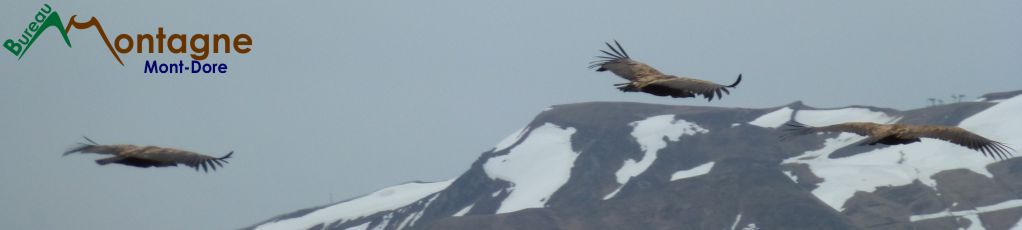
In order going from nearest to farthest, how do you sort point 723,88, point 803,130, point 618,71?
1. point 723,88
2. point 803,130
3. point 618,71

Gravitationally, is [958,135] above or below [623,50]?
below

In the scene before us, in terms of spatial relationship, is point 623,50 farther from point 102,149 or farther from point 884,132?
point 102,149

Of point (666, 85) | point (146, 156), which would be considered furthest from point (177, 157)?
point (666, 85)

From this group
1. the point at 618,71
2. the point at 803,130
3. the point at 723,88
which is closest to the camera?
the point at 723,88

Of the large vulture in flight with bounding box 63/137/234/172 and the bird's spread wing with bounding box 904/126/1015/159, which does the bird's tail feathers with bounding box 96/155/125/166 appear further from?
the bird's spread wing with bounding box 904/126/1015/159

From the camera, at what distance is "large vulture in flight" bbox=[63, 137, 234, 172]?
109 ft

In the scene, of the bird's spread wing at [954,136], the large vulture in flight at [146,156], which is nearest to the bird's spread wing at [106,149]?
the large vulture in flight at [146,156]

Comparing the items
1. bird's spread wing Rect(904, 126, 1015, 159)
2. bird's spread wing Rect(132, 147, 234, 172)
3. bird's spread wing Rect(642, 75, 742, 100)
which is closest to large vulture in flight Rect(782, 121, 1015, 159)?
Answer: bird's spread wing Rect(904, 126, 1015, 159)

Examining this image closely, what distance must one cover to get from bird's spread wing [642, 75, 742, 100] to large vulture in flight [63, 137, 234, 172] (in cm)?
911

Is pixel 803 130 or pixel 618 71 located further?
pixel 618 71

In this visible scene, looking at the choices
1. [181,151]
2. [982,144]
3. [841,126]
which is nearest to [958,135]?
[982,144]

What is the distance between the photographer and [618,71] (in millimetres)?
35000

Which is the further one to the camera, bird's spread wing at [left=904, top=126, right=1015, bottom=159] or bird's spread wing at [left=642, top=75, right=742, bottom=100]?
bird's spread wing at [left=904, top=126, right=1015, bottom=159]

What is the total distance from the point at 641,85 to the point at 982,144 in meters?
8.58
